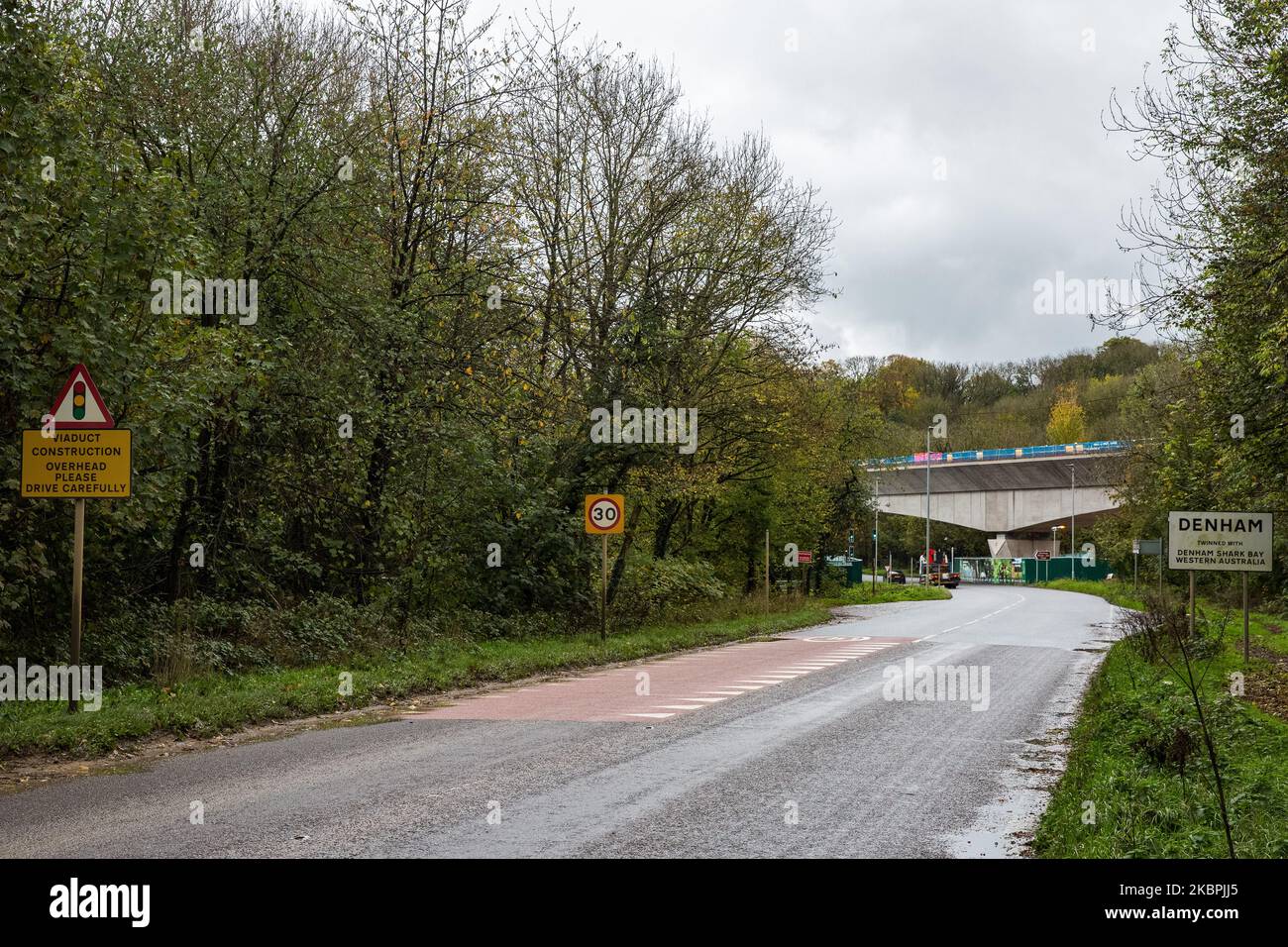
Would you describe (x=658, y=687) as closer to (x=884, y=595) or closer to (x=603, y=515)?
(x=603, y=515)

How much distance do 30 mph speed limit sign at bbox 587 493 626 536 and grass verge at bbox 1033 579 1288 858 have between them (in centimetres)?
1018

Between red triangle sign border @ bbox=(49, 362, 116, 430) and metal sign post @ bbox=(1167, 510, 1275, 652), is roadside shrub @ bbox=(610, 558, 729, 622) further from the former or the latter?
red triangle sign border @ bbox=(49, 362, 116, 430)

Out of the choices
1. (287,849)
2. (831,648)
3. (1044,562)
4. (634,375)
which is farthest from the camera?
(1044,562)

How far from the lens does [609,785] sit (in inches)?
349

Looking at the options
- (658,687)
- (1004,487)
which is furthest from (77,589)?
(1004,487)

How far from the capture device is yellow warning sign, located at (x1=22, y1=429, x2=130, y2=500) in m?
11.9

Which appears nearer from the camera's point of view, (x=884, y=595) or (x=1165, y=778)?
(x=1165, y=778)

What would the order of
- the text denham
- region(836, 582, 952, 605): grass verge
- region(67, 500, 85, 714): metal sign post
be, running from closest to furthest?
region(67, 500, 85, 714): metal sign post < the text denham < region(836, 582, 952, 605): grass verge

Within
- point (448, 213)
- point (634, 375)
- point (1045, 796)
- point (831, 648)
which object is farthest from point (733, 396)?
point (1045, 796)

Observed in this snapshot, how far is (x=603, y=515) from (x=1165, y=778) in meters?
15.6

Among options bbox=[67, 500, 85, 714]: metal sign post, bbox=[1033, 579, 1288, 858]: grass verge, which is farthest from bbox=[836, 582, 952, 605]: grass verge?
bbox=[67, 500, 85, 714]: metal sign post

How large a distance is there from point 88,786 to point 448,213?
15.9 metres

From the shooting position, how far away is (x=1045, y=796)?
8.88 m

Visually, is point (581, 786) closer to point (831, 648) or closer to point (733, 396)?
point (831, 648)
